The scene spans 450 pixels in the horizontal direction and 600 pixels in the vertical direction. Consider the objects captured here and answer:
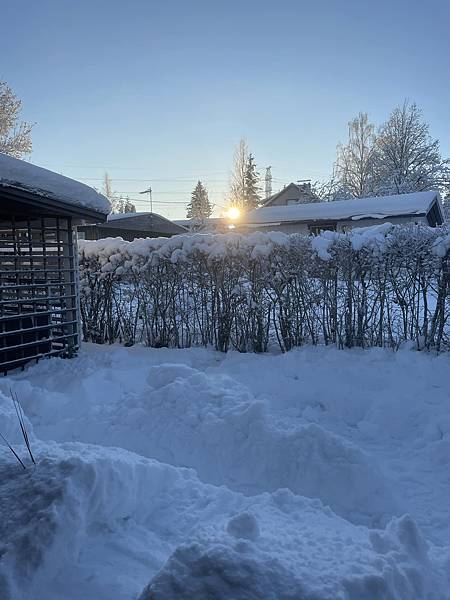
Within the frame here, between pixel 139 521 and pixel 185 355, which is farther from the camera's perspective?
pixel 185 355

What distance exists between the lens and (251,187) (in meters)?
46.3

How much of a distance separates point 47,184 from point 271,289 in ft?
12.5

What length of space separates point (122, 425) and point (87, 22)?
6.92 meters

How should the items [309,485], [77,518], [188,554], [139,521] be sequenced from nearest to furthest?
1. [188,554]
2. [77,518]
3. [139,521]
4. [309,485]

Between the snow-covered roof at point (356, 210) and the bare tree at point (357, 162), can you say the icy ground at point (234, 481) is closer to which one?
the snow-covered roof at point (356, 210)

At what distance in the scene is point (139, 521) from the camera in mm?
2529

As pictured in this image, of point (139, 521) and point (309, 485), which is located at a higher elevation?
point (139, 521)

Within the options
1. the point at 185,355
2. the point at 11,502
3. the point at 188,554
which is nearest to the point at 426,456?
the point at 188,554

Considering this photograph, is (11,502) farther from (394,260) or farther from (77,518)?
(394,260)

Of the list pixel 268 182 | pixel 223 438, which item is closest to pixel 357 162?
pixel 268 182

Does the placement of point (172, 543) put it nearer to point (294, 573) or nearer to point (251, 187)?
point (294, 573)

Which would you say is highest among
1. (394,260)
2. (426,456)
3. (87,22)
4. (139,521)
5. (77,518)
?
(87,22)

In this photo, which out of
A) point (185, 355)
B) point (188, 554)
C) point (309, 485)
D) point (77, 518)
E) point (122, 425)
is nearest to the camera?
point (188, 554)

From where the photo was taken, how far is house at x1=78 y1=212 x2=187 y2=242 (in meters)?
32.2
